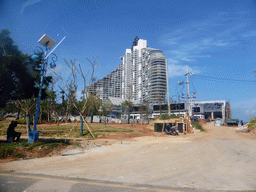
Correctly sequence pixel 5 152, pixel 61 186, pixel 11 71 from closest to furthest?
pixel 61 186 → pixel 5 152 → pixel 11 71

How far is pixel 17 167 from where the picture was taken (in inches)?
226

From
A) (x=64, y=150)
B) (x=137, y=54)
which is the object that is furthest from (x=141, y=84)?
(x=64, y=150)

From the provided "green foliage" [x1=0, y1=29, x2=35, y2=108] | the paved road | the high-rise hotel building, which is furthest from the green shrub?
the high-rise hotel building

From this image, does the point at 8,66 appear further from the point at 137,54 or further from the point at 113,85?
the point at 113,85

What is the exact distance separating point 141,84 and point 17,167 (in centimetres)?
12802

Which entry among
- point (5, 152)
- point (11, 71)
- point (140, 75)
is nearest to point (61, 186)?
point (5, 152)

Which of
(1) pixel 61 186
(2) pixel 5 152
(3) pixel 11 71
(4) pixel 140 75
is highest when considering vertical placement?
(4) pixel 140 75

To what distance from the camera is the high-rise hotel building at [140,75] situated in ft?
363

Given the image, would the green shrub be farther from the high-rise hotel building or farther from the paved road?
the high-rise hotel building

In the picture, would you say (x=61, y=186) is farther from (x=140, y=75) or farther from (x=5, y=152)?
(x=140, y=75)

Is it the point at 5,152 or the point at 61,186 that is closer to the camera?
the point at 61,186

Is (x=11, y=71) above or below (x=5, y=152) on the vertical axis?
above

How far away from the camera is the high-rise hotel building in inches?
4360

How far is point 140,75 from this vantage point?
134 m
